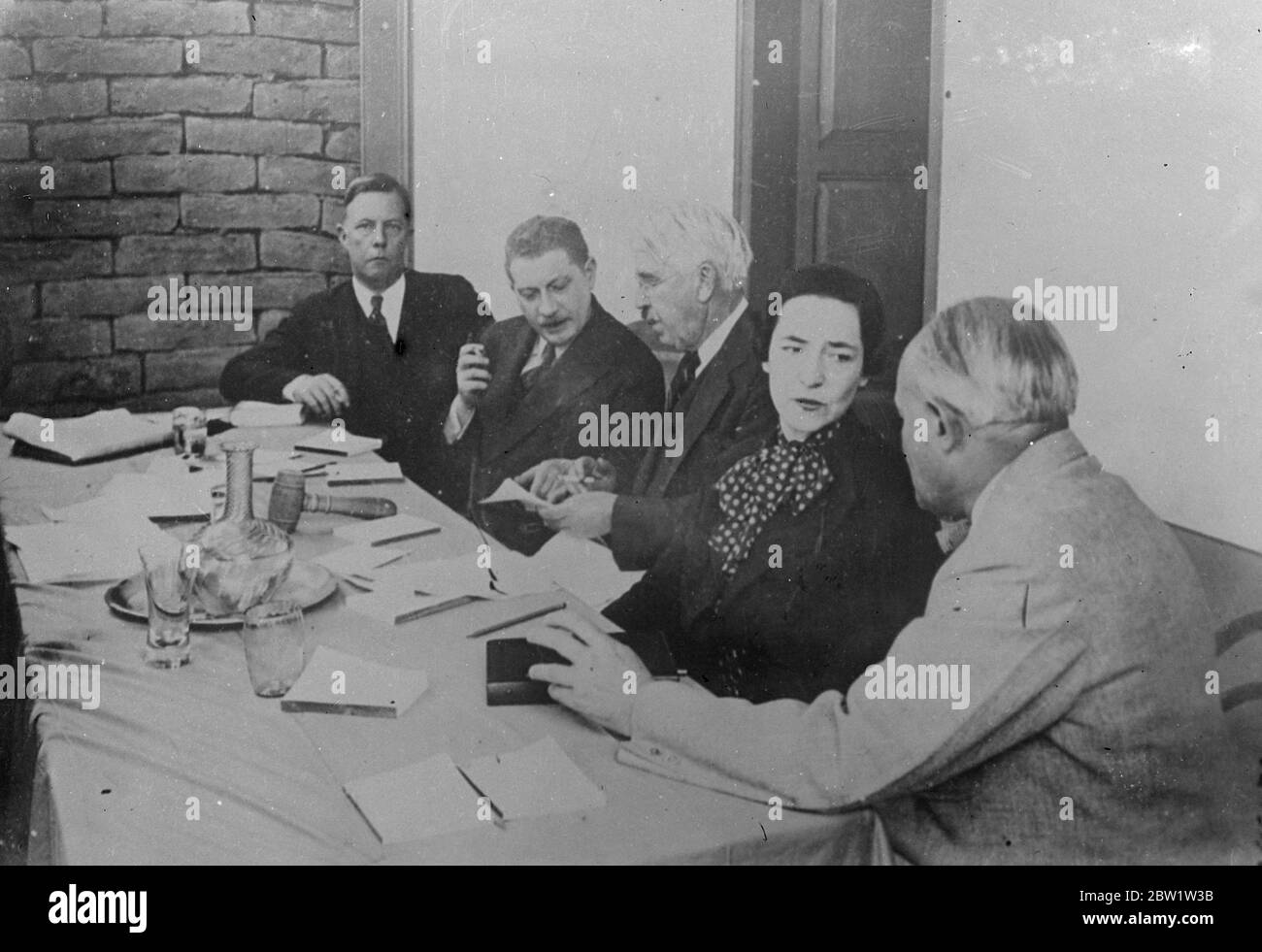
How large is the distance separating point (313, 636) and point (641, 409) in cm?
67

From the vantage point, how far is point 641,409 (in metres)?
1.96

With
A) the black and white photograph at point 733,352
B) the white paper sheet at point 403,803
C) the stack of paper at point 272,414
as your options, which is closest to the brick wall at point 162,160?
the black and white photograph at point 733,352

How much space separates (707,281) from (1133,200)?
2.50 feet

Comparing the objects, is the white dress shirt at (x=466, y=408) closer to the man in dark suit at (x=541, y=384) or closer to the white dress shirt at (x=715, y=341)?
the man in dark suit at (x=541, y=384)

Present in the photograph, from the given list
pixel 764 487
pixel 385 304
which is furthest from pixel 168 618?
pixel 764 487

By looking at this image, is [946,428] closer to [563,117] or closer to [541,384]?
[541,384]

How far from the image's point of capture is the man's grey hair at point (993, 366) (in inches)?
74.4

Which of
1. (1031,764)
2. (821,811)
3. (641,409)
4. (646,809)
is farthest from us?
(641,409)

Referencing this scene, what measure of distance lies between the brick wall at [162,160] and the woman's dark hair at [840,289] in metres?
0.79

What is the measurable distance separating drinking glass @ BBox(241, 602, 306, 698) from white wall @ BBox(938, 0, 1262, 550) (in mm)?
1208

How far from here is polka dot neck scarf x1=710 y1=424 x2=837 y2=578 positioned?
192cm

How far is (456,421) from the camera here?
6.50 feet
